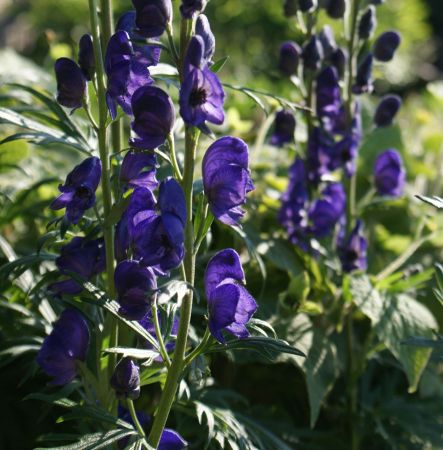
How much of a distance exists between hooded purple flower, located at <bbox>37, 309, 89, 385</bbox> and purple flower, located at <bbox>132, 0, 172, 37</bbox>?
1.81 feet

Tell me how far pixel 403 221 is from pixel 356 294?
0.95 m

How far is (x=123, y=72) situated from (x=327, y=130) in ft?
3.11

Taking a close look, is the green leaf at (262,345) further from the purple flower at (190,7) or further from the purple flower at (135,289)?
the purple flower at (190,7)

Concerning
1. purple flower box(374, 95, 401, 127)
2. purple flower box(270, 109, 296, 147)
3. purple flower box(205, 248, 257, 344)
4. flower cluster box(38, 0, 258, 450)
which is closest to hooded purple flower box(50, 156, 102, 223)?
flower cluster box(38, 0, 258, 450)

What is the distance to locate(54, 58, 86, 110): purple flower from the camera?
144cm

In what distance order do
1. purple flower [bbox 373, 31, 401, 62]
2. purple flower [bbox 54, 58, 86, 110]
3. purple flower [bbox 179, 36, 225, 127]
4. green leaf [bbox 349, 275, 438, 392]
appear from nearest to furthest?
purple flower [bbox 179, 36, 225, 127] → purple flower [bbox 54, 58, 86, 110] → green leaf [bbox 349, 275, 438, 392] → purple flower [bbox 373, 31, 401, 62]

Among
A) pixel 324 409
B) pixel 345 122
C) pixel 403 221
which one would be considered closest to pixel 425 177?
pixel 403 221

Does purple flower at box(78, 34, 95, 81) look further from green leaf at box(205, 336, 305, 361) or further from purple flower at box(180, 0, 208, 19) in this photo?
green leaf at box(205, 336, 305, 361)

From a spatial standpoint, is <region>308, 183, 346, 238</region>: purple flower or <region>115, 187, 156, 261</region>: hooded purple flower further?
<region>308, 183, 346, 238</region>: purple flower

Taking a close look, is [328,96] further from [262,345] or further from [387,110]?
[262,345]

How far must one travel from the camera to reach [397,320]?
6.45ft

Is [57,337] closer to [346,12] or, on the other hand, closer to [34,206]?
[34,206]

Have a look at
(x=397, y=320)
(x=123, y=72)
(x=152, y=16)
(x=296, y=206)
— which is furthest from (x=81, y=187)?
(x=397, y=320)

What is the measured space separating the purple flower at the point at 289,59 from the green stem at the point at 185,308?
3.02 feet
